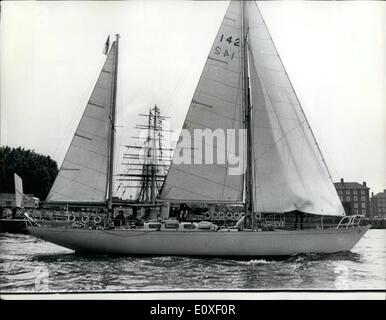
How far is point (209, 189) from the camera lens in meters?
17.2

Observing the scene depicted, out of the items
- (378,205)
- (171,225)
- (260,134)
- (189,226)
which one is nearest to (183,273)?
(189,226)

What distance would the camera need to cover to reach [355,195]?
58.2 feet

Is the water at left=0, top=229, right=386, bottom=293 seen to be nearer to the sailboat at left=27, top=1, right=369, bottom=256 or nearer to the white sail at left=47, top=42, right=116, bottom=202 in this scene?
the sailboat at left=27, top=1, right=369, bottom=256

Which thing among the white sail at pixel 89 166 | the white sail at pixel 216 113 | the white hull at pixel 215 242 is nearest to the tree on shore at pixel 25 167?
the white sail at pixel 89 166

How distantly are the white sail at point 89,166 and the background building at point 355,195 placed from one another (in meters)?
9.78

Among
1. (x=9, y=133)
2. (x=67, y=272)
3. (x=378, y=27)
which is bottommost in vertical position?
(x=67, y=272)

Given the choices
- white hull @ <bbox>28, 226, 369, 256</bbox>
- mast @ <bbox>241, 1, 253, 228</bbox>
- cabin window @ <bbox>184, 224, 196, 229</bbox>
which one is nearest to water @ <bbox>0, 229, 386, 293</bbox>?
white hull @ <bbox>28, 226, 369, 256</bbox>

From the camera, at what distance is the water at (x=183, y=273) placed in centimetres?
1135

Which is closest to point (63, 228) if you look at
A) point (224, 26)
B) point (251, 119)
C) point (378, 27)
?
point (251, 119)

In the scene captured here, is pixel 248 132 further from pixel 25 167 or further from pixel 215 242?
pixel 25 167

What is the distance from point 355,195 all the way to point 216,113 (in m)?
6.66
